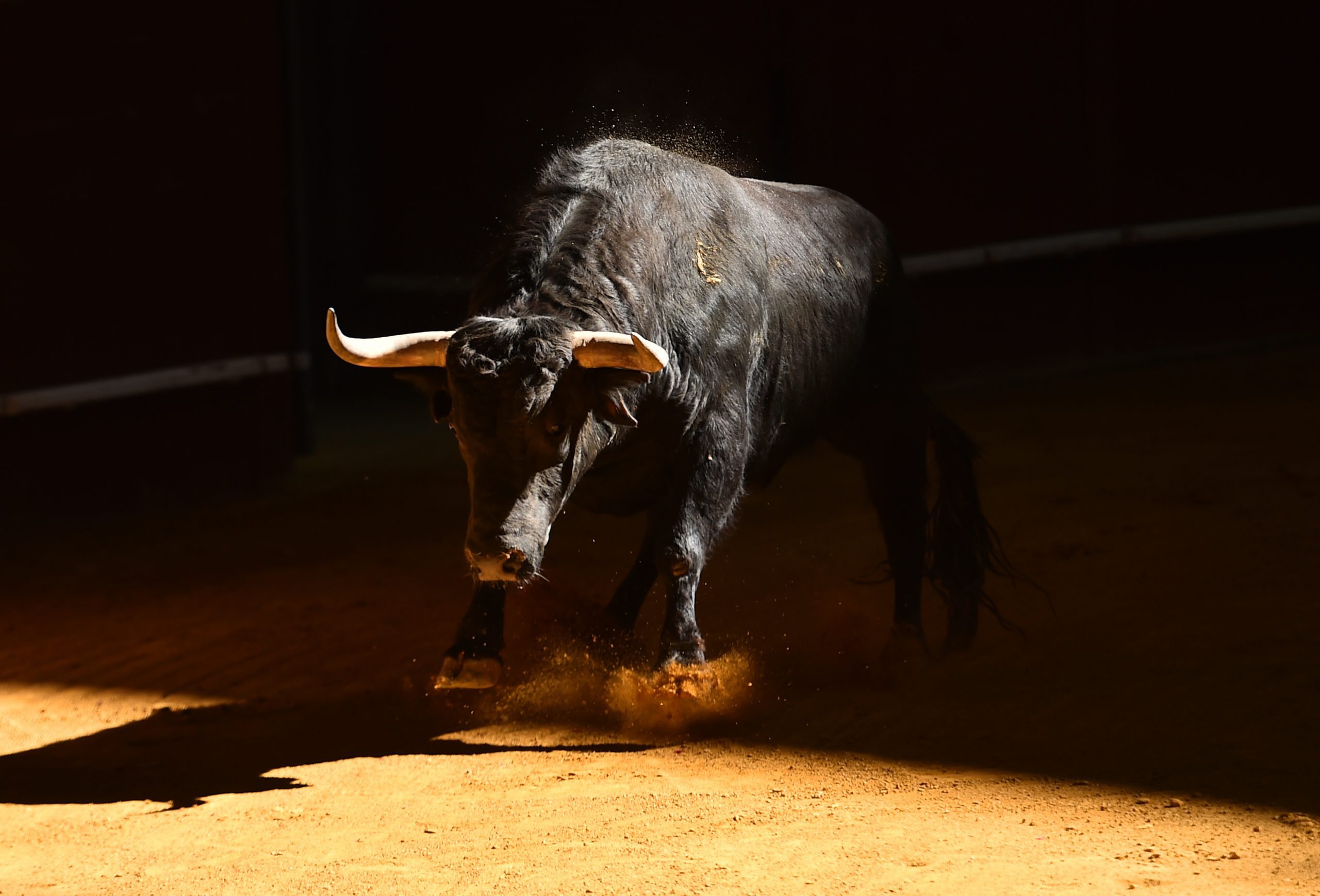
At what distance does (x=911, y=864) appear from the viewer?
3.71 metres

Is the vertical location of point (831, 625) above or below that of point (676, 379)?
below

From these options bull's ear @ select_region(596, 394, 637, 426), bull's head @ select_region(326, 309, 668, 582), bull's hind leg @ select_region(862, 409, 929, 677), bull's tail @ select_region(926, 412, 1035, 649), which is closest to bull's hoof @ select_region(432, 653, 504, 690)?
bull's head @ select_region(326, 309, 668, 582)

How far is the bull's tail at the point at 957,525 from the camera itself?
5.88 metres

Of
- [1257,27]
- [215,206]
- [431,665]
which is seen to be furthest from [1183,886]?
[1257,27]

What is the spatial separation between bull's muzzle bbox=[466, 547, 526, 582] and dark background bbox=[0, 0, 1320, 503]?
4.43m

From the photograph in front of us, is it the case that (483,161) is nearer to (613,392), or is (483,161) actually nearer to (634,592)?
(634,592)

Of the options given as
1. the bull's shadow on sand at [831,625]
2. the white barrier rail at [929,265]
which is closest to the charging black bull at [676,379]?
the bull's shadow on sand at [831,625]

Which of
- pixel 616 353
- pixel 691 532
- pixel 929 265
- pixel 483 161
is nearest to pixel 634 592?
pixel 691 532

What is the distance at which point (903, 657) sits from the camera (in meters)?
5.45

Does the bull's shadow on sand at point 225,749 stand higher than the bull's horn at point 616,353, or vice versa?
the bull's horn at point 616,353

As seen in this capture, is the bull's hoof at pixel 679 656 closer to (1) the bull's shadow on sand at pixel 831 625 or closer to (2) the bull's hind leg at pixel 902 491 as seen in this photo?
(1) the bull's shadow on sand at pixel 831 625

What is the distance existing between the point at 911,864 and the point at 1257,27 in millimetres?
10457

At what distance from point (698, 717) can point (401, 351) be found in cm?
143

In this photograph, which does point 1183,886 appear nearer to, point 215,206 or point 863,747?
point 863,747
